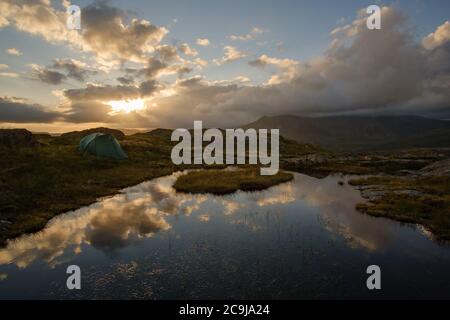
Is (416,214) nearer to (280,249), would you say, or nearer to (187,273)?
(280,249)

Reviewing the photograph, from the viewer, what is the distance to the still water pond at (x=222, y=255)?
1650 centimetres

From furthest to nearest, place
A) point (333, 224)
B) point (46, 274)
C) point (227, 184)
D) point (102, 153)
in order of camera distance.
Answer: point (102, 153) < point (227, 184) < point (333, 224) < point (46, 274)

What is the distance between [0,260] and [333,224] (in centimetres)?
2589

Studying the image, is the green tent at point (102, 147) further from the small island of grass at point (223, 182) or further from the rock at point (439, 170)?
the rock at point (439, 170)

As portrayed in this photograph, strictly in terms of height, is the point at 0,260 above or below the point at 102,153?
below

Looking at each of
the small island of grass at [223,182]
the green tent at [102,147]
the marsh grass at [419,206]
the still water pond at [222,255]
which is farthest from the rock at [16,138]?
the marsh grass at [419,206]

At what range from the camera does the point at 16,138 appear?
2202 inches

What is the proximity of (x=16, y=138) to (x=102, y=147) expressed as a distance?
48.2 feet

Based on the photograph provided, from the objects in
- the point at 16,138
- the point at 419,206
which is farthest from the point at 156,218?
the point at 16,138

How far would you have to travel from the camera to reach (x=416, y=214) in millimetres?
30062

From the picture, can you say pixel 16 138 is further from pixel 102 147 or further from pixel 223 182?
pixel 223 182

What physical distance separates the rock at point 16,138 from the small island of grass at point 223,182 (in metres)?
31.0

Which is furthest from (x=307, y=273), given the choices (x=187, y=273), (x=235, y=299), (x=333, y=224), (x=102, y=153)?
(x=102, y=153)
